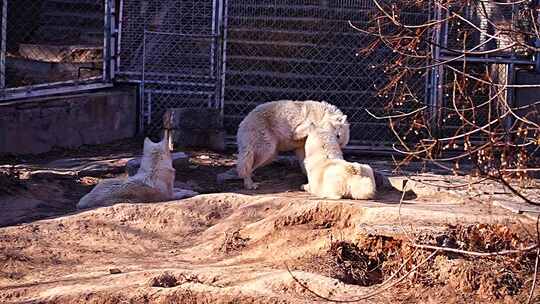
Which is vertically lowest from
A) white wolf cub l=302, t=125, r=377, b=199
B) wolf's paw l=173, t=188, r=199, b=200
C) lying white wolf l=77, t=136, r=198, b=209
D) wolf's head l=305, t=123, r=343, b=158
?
wolf's paw l=173, t=188, r=199, b=200

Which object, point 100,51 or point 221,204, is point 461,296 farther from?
point 100,51

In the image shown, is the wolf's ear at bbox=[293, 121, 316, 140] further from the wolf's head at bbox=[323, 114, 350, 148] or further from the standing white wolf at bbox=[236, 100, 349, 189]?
the wolf's head at bbox=[323, 114, 350, 148]

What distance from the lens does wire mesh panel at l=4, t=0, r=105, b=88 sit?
13.2 meters

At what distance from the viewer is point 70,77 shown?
1316 centimetres

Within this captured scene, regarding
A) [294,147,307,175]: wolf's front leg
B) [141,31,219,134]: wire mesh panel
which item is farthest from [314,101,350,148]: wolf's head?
[141,31,219,134]: wire mesh panel

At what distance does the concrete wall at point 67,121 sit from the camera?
1102cm

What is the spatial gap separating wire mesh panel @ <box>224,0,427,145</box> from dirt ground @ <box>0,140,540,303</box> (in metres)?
3.78

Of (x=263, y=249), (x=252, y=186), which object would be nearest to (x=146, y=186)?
(x=252, y=186)

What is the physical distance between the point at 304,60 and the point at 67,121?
10.6ft

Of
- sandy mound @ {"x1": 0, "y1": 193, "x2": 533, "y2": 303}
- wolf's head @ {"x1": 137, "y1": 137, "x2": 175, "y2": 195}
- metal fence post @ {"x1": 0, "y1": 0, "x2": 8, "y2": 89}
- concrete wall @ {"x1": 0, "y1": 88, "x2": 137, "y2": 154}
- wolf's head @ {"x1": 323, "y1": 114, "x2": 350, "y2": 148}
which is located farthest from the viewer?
metal fence post @ {"x1": 0, "y1": 0, "x2": 8, "y2": 89}

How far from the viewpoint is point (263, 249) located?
6871 mm

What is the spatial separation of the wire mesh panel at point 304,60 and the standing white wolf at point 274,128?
267 cm

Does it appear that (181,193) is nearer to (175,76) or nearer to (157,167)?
(157,167)

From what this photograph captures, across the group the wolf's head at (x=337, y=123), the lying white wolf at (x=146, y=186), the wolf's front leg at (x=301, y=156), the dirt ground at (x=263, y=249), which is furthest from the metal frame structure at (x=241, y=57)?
the dirt ground at (x=263, y=249)
